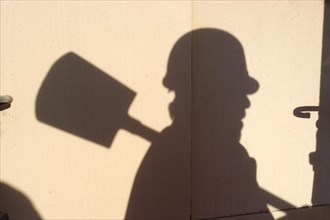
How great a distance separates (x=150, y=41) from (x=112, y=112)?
1.67 ft

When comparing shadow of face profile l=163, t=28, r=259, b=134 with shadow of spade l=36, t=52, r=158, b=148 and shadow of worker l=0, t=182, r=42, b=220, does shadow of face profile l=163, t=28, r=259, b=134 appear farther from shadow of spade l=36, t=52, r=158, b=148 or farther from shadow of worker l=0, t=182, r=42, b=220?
shadow of worker l=0, t=182, r=42, b=220

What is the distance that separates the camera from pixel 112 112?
2.06 metres

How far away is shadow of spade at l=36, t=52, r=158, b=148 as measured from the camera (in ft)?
6.48

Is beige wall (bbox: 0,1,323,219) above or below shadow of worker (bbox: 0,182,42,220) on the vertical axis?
above

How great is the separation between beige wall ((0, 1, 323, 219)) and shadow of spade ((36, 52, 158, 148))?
0.12ft

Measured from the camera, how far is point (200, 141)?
2225mm

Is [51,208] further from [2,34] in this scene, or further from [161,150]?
[2,34]

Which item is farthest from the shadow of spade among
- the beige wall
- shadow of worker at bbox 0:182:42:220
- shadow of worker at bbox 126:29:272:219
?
shadow of worker at bbox 0:182:42:220

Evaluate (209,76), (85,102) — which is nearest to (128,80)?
(85,102)

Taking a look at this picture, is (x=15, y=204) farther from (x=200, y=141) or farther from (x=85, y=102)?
(x=200, y=141)

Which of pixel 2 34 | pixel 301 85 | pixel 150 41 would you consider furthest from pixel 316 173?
pixel 2 34

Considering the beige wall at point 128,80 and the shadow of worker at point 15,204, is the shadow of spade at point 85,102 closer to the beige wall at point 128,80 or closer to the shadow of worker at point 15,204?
the beige wall at point 128,80

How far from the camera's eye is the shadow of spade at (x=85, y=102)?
197 cm

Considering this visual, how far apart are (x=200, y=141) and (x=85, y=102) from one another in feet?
2.66
